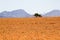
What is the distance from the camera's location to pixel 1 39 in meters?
18.6

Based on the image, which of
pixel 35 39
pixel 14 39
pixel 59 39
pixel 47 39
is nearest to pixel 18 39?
pixel 14 39

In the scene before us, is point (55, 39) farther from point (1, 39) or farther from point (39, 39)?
point (1, 39)

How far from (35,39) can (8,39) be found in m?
2.65

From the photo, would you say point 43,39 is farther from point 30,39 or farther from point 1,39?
point 1,39

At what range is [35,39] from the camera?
18.6m

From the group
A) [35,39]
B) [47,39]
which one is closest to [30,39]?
[35,39]

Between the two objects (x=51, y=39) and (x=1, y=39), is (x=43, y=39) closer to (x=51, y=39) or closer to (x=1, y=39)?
(x=51, y=39)

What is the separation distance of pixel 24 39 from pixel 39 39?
58.1 inches

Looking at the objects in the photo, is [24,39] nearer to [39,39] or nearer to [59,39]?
[39,39]

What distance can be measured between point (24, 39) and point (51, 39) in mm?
2637

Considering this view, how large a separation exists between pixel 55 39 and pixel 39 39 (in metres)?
1.56

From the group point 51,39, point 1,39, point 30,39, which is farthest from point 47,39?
point 1,39

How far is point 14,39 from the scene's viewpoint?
1859 centimetres

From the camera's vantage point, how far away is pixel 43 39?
18625 mm
